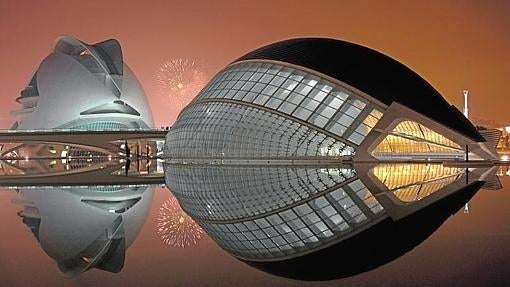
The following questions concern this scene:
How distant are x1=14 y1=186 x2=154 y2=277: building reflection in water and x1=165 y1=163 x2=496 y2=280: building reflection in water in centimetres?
111

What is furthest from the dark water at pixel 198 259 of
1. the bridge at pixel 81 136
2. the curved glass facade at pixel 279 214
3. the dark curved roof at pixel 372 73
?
the bridge at pixel 81 136

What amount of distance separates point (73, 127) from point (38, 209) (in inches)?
2203

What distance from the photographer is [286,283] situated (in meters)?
4.46

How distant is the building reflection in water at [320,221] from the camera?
5.54 m

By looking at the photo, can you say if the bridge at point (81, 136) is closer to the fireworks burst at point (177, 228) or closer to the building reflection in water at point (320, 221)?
the building reflection in water at point (320, 221)

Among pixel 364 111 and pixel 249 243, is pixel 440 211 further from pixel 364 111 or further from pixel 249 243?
pixel 364 111

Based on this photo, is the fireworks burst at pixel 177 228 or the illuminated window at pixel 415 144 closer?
the fireworks burst at pixel 177 228

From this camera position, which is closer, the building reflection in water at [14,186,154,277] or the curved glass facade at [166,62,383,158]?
the building reflection in water at [14,186,154,277]

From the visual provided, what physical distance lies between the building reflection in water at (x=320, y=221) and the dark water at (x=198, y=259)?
0.53 ft

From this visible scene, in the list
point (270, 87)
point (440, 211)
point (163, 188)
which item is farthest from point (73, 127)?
point (440, 211)

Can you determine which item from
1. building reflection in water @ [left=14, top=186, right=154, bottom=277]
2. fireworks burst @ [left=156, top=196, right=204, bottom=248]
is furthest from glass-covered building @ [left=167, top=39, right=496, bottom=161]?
fireworks burst @ [left=156, top=196, right=204, bottom=248]

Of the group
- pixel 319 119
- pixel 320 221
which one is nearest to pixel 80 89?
pixel 319 119

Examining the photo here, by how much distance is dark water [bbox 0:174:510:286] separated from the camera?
4.50 m

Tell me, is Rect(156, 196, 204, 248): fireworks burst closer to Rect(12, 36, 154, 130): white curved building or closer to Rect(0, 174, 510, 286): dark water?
Rect(0, 174, 510, 286): dark water
